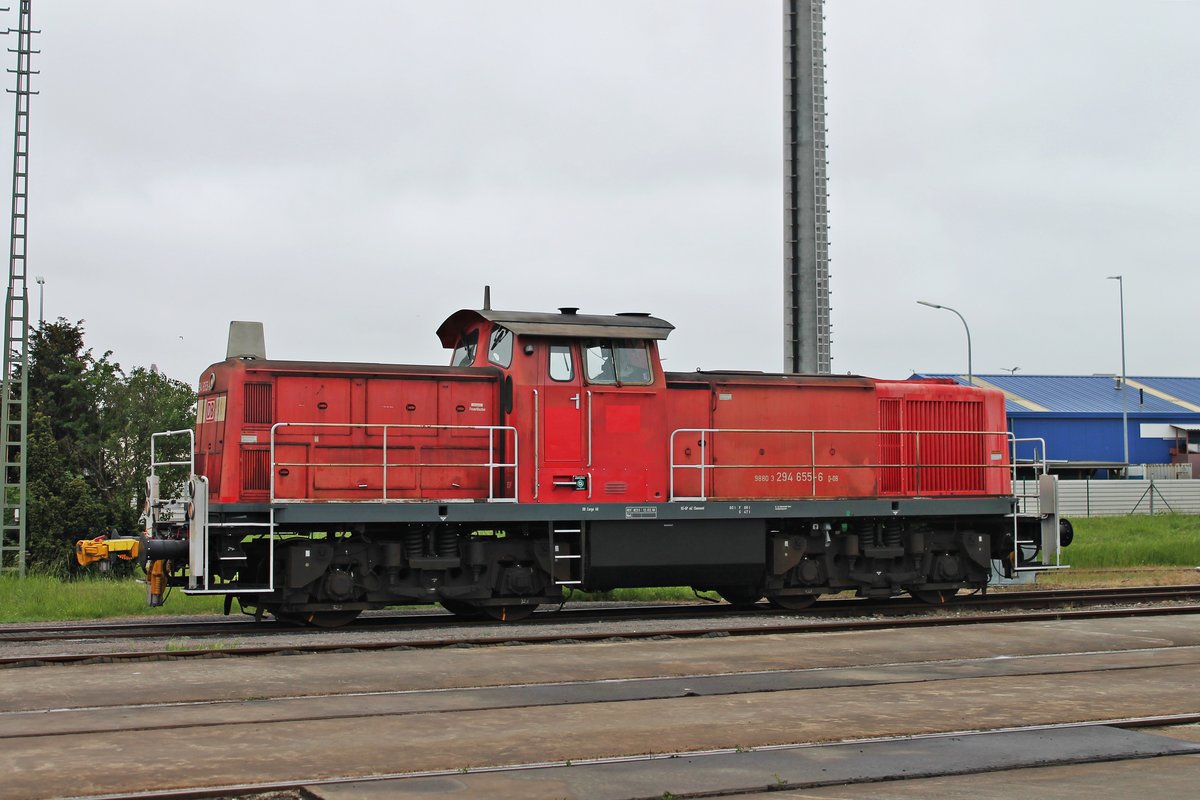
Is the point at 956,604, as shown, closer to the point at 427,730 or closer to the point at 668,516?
the point at 668,516

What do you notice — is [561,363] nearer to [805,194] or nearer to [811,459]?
[811,459]

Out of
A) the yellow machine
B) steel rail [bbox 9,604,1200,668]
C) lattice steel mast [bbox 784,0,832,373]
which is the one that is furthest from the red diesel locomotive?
lattice steel mast [bbox 784,0,832,373]

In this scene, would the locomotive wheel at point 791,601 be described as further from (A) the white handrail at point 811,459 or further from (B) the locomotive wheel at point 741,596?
(A) the white handrail at point 811,459

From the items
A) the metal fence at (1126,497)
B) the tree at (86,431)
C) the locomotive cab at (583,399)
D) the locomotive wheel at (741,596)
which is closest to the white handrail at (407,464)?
the locomotive cab at (583,399)

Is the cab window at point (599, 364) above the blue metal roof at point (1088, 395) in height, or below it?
below

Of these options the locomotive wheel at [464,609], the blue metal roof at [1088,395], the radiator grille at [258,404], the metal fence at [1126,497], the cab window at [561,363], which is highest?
the blue metal roof at [1088,395]

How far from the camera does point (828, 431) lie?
Result: 15688mm

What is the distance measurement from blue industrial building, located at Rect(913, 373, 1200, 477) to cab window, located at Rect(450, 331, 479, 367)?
4907cm

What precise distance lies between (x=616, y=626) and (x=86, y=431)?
3685 cm

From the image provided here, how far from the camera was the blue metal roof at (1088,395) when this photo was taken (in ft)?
209

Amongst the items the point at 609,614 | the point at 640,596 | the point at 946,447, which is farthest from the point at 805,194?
the point at 609,614

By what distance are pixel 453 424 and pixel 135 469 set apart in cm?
3112

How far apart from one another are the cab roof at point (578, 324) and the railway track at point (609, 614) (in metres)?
3.36

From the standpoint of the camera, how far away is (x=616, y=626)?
43.7 feet
